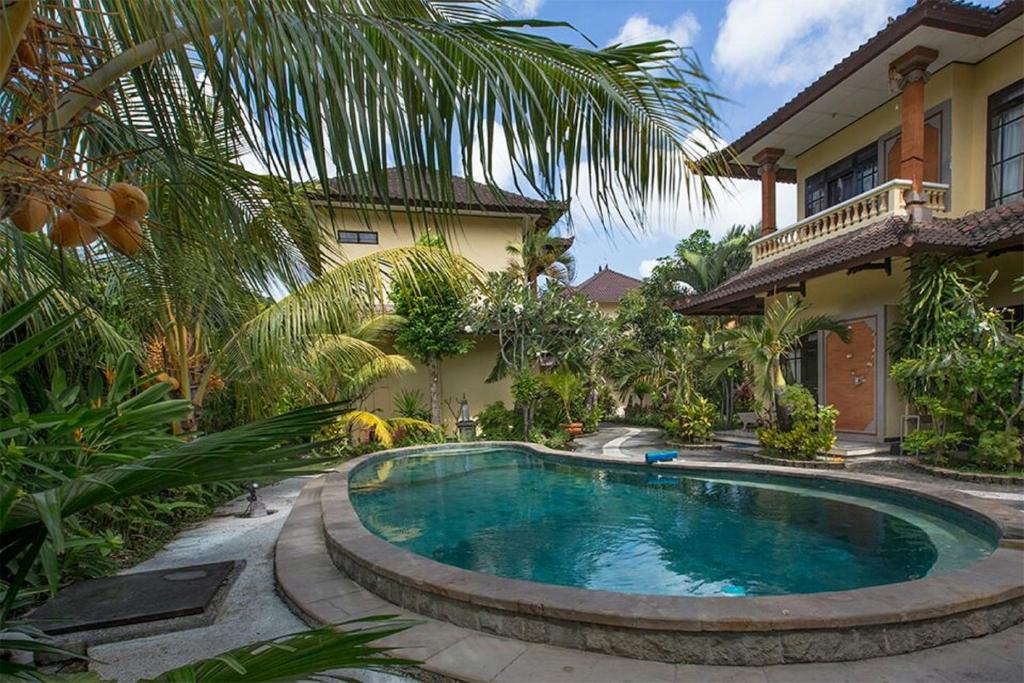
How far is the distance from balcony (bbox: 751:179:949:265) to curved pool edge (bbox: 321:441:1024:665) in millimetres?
9001

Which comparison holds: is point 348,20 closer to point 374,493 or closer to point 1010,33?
point 374,493

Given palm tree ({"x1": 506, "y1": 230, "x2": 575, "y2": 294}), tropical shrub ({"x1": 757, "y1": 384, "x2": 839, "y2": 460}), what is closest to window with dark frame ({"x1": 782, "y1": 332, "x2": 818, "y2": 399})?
tropical shrub ({"x1": 757, "y1": 384, "x2": 839, "y2": 460})

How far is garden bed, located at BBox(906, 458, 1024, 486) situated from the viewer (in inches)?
310

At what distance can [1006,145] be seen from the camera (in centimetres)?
1046

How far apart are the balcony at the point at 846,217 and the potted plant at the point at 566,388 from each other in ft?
19.8

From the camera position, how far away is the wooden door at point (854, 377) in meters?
11.4

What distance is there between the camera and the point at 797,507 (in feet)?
25.2

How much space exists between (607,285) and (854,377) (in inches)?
984

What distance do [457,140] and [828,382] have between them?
42.9 ft

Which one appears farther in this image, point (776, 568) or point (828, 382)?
point (828, 382)

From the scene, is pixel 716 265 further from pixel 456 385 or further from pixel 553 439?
pixel 456 385

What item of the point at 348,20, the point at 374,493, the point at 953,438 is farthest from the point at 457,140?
the point at 953,438

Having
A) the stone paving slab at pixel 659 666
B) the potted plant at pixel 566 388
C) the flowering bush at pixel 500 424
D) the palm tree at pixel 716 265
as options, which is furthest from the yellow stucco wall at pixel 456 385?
the stone paving slab at pixel 659 666

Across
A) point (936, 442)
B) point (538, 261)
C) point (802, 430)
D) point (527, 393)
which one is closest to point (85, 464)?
point (936, 442)
